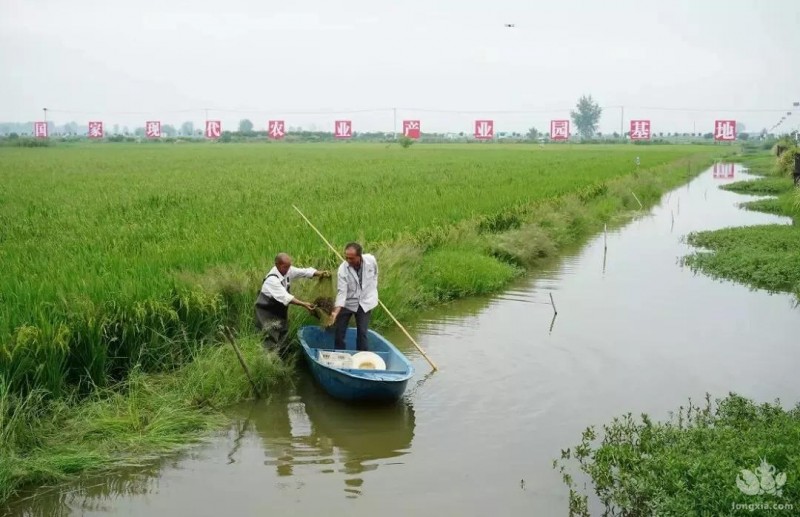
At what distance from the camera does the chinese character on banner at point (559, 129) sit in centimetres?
8394

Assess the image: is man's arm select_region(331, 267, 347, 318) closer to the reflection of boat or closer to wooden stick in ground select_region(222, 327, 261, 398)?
the reflection of boat

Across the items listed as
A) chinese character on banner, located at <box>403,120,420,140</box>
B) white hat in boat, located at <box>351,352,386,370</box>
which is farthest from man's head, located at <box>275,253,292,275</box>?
chinese character on banner, located at <box>403,120,420,140</box>

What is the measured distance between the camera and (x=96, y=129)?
88.2 metres

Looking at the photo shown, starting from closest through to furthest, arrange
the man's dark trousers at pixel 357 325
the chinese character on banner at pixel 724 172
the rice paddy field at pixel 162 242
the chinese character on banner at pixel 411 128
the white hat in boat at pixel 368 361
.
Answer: the rice paddy field at pixel 162 242, the white hat in boat at pixel 368 361, the man's dark trousers at pixel 357 325, the chinese character on banner at pixel 724 172, the chinese character on banner at pixel 411 128

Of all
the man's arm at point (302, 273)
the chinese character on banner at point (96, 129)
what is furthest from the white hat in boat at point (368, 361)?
the chinese character on banner at point (96, 129)

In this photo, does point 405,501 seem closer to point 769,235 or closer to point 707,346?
point 707,346

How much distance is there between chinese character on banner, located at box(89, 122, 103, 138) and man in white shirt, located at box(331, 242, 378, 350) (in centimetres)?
8606

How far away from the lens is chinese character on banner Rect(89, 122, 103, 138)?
86169 millimetres

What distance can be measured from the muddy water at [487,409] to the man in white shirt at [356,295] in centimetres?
70

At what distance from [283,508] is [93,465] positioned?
59.9 inches

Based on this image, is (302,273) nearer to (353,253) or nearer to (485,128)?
(353,253)

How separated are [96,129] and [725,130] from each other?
232 ft

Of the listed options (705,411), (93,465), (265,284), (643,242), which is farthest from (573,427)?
(643,242)

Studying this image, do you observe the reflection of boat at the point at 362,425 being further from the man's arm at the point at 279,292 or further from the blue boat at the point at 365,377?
the man's arm at the point at 279,292
